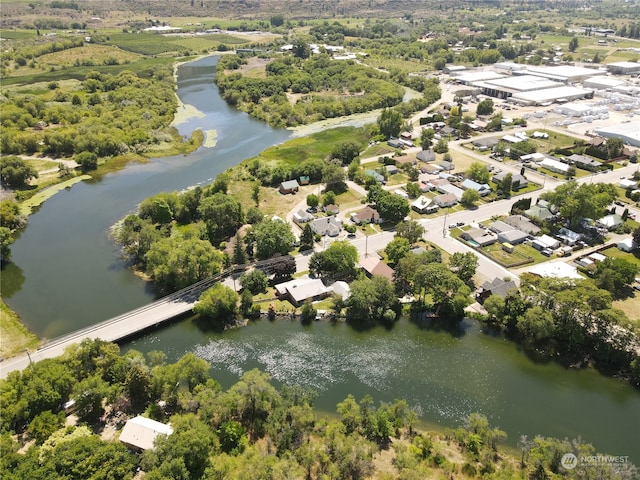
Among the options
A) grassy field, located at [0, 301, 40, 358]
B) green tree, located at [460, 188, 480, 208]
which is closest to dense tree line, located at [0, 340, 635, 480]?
grassy field, located at [0, 301, 40, 358]

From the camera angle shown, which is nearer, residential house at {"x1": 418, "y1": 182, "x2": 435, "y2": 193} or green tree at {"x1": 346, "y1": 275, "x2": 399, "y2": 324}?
green tree at {"x1": 346, "y1": 275, "x2": 399, "y2": 324}

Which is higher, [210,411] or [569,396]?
[210,411]

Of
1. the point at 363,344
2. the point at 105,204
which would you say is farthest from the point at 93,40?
the point at 363,344

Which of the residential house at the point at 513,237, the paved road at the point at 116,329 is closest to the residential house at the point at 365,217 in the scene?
the residential house at the point at 513,237

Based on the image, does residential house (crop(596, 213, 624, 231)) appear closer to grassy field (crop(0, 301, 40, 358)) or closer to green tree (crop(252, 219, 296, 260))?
green tree (crop(252, 219, 296, 260))

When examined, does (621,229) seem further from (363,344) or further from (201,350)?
(201,350)

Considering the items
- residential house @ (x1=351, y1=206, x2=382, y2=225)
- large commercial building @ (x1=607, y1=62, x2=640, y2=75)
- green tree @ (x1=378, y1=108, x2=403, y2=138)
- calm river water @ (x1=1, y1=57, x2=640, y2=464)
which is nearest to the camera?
calm river water @ (x1=1, y1=57, x2=640, y2=464)
